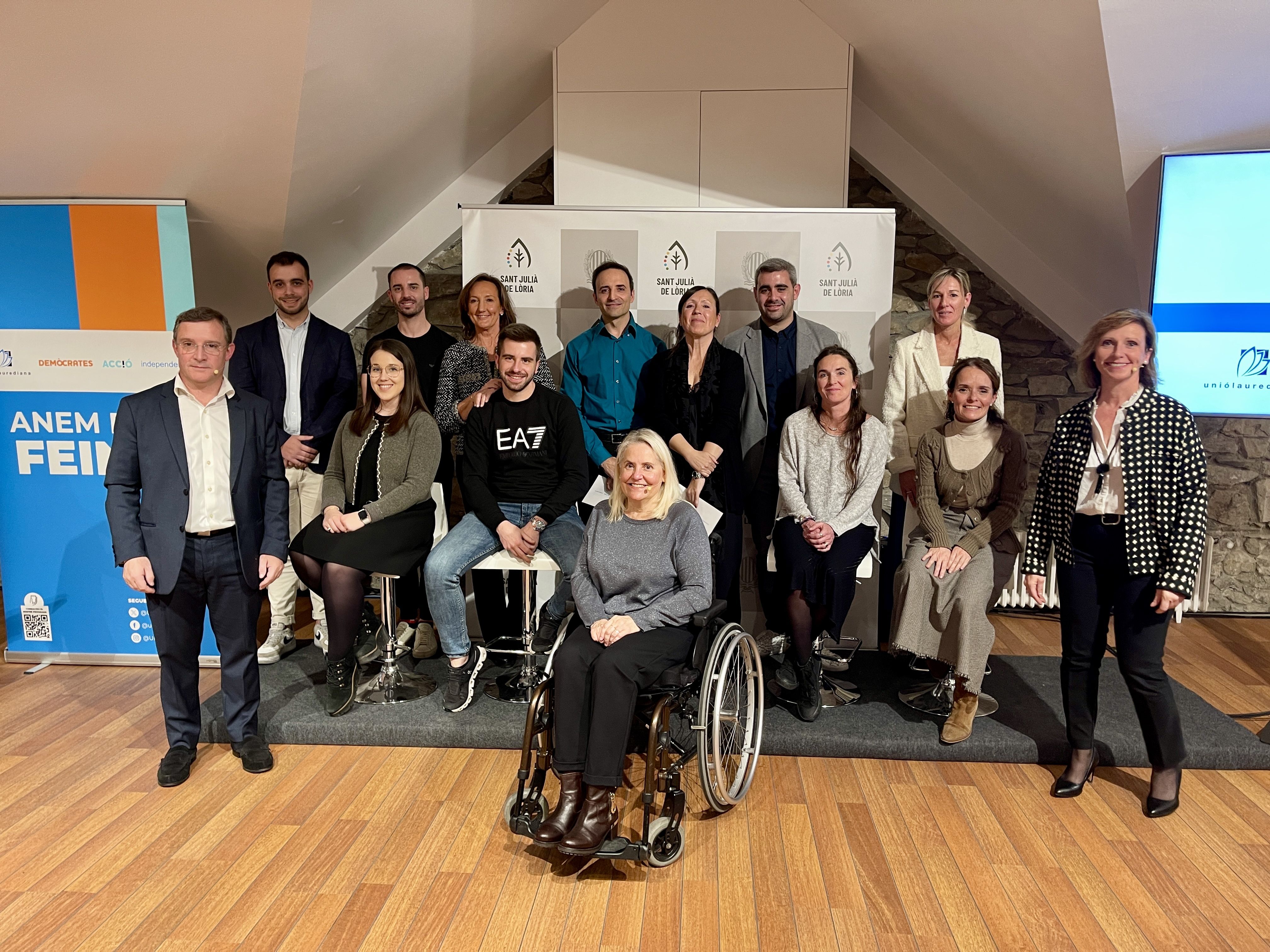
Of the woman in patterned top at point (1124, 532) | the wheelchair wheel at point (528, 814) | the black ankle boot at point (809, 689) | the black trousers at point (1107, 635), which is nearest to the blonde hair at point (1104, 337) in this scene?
the woman in patterned top at point (1124, 532)

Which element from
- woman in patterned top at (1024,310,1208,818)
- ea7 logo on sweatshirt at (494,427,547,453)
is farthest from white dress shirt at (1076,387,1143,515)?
ea7 logo on sweatshirt at (494,427,547,453)

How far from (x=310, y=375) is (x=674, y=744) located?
2.20 metres

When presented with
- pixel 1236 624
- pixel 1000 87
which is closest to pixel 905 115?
pixel 1000 87

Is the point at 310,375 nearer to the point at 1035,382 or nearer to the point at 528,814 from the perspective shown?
the point at 528,814

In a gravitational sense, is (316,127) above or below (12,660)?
above

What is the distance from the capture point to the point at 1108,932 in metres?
2.14

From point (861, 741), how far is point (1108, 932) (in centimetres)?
103

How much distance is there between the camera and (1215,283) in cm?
331

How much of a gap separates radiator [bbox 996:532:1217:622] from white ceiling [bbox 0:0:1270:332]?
1430 mm

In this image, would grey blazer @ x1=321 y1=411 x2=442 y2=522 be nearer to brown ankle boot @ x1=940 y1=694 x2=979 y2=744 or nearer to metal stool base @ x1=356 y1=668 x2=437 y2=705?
metal stool base @ x1=356 y1=668 x2=437 y2=705

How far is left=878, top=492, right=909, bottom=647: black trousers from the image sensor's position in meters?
4.05

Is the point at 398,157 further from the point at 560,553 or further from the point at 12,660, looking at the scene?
the point at 12,660

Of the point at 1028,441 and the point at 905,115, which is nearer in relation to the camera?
the point at 905,115

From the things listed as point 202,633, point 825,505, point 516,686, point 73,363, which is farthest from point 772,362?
point 73,363
